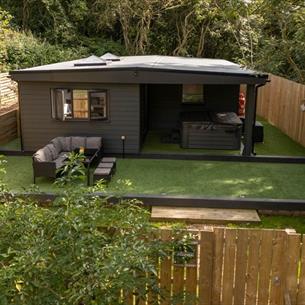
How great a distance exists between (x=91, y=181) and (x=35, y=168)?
1435 millimetres

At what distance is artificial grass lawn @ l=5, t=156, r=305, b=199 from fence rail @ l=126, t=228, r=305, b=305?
213 inches

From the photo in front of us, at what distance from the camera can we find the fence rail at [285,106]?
49.0 ft

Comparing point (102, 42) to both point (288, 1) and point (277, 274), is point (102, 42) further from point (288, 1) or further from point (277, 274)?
point (277, 274)

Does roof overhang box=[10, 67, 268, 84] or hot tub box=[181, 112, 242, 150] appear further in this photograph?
hot tub box=[181, 112, 242, 150]

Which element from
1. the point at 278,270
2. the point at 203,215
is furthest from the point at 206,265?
the point at 203,215

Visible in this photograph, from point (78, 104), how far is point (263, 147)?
255 inches

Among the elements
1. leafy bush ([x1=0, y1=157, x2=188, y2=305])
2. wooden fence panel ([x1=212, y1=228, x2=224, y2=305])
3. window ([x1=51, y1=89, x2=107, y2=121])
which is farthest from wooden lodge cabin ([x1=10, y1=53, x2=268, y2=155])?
leafy bush ([x1=0, y1=157, x2=188, y2=305])

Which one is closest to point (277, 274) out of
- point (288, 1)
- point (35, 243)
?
point (35, 243)

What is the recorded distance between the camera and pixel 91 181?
435 inches

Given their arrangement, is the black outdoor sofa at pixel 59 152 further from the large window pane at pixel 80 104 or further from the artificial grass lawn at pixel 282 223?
the artificial grass lawn at pixel 282 223

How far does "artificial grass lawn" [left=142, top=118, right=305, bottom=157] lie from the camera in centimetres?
1402

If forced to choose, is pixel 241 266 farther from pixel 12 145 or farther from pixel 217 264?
pixel 12 145

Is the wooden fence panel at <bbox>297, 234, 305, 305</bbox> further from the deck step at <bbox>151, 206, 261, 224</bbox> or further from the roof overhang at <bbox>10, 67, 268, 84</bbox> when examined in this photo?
the roof overhang at <bbox>10, 67, 268, 84</bbox>

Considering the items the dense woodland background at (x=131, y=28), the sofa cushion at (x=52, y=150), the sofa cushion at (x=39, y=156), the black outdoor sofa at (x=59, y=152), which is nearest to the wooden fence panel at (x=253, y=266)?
the black outdoor sofa at (x=59, y=152)
